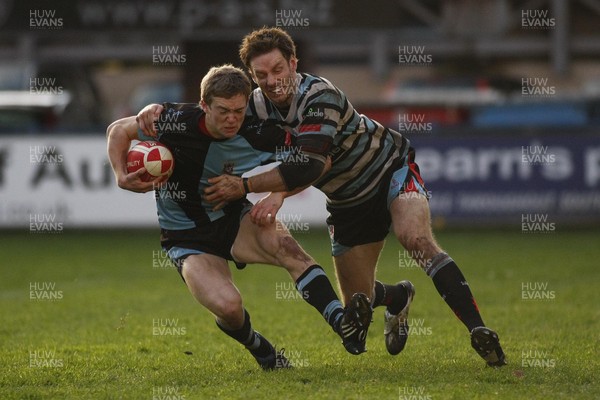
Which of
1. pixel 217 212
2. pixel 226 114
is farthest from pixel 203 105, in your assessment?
pixel 217 212

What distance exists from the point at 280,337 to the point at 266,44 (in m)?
2.73

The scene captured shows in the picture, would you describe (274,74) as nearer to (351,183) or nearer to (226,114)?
(226,114)

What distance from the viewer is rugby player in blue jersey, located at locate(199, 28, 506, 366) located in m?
7.24

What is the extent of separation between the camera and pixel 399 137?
7996 mm

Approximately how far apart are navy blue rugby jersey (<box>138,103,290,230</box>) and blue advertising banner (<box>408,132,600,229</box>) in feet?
31.4

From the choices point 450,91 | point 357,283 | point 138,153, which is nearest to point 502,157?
point 450,91

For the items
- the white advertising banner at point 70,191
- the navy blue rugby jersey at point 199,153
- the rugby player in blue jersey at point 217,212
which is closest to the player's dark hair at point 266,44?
the rugby player in blue jersey at point 217,212

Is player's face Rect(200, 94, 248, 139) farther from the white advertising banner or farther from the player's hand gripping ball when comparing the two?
the white advertising banner

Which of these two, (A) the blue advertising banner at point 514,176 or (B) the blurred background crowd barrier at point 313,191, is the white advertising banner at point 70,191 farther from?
(A) the blue advertising banner at point 514,176

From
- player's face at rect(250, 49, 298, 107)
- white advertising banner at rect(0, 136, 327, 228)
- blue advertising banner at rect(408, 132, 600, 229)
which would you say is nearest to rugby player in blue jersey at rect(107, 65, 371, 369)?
player's face at rect(250, 49, 298, 107)

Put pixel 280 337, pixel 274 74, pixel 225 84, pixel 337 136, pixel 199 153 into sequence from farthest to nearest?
pixel 280 337 → pixel 337 136 → pixel 199 153 → pixel 274 74 → pixel 225 84

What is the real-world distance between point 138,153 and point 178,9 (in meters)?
10.8

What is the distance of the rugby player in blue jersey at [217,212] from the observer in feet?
23.6

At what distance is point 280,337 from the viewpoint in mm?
9047
